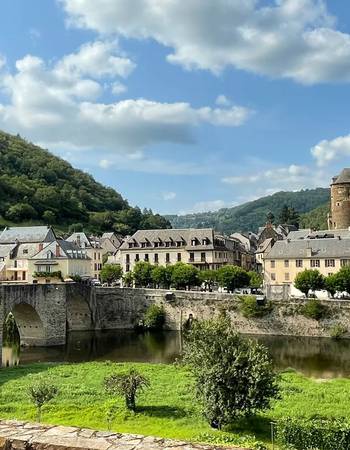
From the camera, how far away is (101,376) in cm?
3466

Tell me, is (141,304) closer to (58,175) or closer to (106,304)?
(106,304)

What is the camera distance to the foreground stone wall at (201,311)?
54.4m

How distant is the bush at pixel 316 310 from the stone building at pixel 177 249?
1083 inches

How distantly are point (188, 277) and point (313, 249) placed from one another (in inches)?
668

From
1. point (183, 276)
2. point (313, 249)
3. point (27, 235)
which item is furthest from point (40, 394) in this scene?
point (27, 235)

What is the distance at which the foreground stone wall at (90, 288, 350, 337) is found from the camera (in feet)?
179

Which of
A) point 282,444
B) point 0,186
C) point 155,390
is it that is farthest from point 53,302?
point 0,186

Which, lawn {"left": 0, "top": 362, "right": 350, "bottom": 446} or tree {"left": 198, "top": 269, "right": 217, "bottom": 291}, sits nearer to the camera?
lawn {"left": 0, "top": 362, "right": 350, "bottom": 446}

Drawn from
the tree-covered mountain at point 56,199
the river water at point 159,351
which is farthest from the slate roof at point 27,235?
the tree-covered mountain at point 56,199

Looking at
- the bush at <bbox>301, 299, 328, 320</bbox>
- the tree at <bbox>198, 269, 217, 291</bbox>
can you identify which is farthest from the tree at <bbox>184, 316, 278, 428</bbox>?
the tree at <bbox>198, 269, 217, 291</bbox>

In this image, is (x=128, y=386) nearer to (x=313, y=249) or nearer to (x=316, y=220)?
(x=313, y=249)

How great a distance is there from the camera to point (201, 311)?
6053cm

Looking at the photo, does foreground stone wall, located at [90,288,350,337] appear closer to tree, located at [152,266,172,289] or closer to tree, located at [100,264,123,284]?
tree, located at [152,266,172,289]

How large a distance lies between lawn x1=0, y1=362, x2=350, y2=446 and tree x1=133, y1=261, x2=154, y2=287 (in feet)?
120
